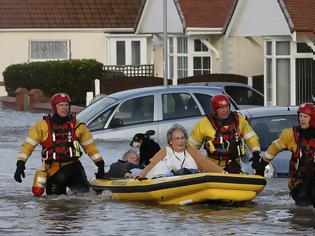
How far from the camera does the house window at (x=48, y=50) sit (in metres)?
58.1

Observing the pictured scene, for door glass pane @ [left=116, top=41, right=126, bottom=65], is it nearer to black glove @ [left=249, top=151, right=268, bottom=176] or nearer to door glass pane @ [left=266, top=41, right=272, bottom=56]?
door glass pane @ [left=266, top=41, right=272, bottom=56]

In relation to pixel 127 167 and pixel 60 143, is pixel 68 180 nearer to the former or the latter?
pixel 60 143

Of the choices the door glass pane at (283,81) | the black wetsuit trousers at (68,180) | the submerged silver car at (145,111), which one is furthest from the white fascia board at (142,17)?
the black wetsuit trousers at (68,180)

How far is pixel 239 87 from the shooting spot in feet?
116

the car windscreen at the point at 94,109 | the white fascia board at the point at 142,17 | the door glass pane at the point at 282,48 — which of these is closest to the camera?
the car windscreen at the point at 94,109

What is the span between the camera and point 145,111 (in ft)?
81.0

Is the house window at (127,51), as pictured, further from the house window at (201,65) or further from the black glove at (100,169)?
the black glove at (100,169)

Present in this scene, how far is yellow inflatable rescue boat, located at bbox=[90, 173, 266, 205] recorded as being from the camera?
15906mm

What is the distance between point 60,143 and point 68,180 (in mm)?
569

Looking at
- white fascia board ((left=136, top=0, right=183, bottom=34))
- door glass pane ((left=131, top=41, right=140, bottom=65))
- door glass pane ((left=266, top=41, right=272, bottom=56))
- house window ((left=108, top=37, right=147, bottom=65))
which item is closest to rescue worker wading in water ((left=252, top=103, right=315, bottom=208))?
door glass pane ((left=266, top=41, right=272, bottom=56))

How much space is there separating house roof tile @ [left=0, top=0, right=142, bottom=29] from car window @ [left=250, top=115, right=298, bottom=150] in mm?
37416

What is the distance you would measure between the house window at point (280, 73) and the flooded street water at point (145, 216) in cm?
1823

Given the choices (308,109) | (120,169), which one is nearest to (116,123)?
(120,169)

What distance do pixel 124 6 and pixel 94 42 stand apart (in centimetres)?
211
